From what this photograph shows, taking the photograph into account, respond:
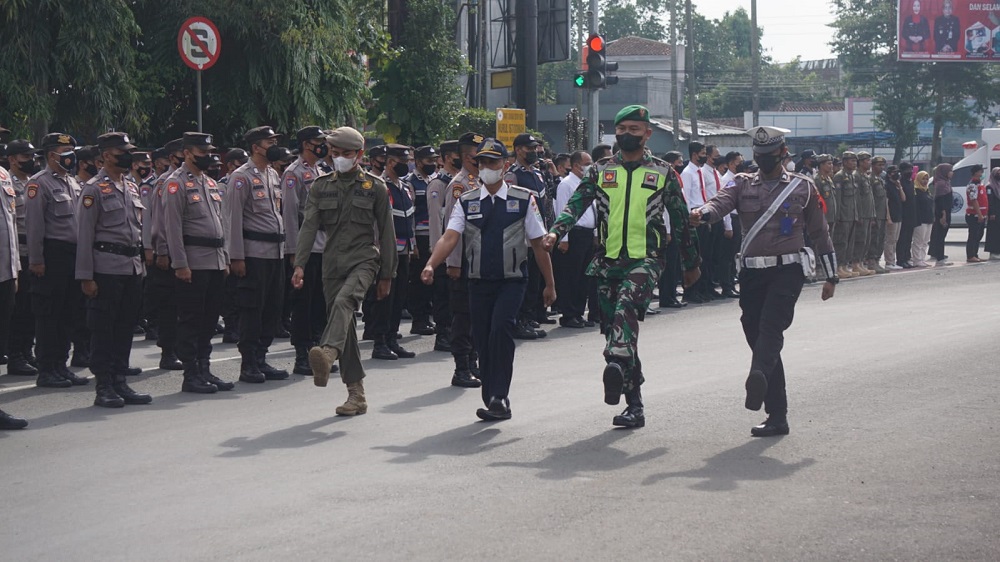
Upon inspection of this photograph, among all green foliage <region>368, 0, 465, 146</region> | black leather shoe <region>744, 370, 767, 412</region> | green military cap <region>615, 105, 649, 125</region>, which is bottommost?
black leather shoe <region>744, 370, 767, 412</region>

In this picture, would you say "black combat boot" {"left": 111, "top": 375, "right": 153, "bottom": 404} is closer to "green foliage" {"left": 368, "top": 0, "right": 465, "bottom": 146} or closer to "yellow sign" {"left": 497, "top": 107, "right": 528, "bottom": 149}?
"yellow sign" {"left": 497, "top": 107, "right": 528, "bottom": 149}

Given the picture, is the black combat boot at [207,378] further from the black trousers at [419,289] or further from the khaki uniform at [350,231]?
the black trousers at [419,289]

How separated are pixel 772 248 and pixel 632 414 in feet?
4.82

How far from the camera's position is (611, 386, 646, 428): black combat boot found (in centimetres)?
866

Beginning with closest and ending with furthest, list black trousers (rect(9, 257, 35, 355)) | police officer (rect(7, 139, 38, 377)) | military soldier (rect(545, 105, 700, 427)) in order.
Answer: military soldier (rect(545, 105, 700, 427)) → police officer (rect(7, 139, 38, 377)) → black trousers (rect(9, 257, 35, 355))

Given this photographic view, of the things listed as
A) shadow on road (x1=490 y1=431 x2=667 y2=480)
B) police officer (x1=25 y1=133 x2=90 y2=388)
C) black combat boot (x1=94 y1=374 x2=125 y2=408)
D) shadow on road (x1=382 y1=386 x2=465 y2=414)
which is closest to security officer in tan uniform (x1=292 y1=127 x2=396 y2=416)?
shadow on road (x1=382 y1=386 x2=465 y2=414)

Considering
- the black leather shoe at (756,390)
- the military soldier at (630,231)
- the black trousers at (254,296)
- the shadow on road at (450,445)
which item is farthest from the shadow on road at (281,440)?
the black leather shoe at (756,390)

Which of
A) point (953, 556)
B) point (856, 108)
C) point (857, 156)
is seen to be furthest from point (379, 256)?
point (856, 108)

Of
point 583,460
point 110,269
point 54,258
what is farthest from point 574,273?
point 583,460

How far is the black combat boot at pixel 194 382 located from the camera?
10545 mm

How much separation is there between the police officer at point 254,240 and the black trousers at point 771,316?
4292mm

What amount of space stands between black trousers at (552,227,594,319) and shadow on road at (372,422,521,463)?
668 cm

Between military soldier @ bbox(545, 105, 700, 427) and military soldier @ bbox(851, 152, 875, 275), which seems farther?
military soldier @ bbox(851, 152, 875, 275)

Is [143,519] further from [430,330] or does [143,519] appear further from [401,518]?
[430,330]
